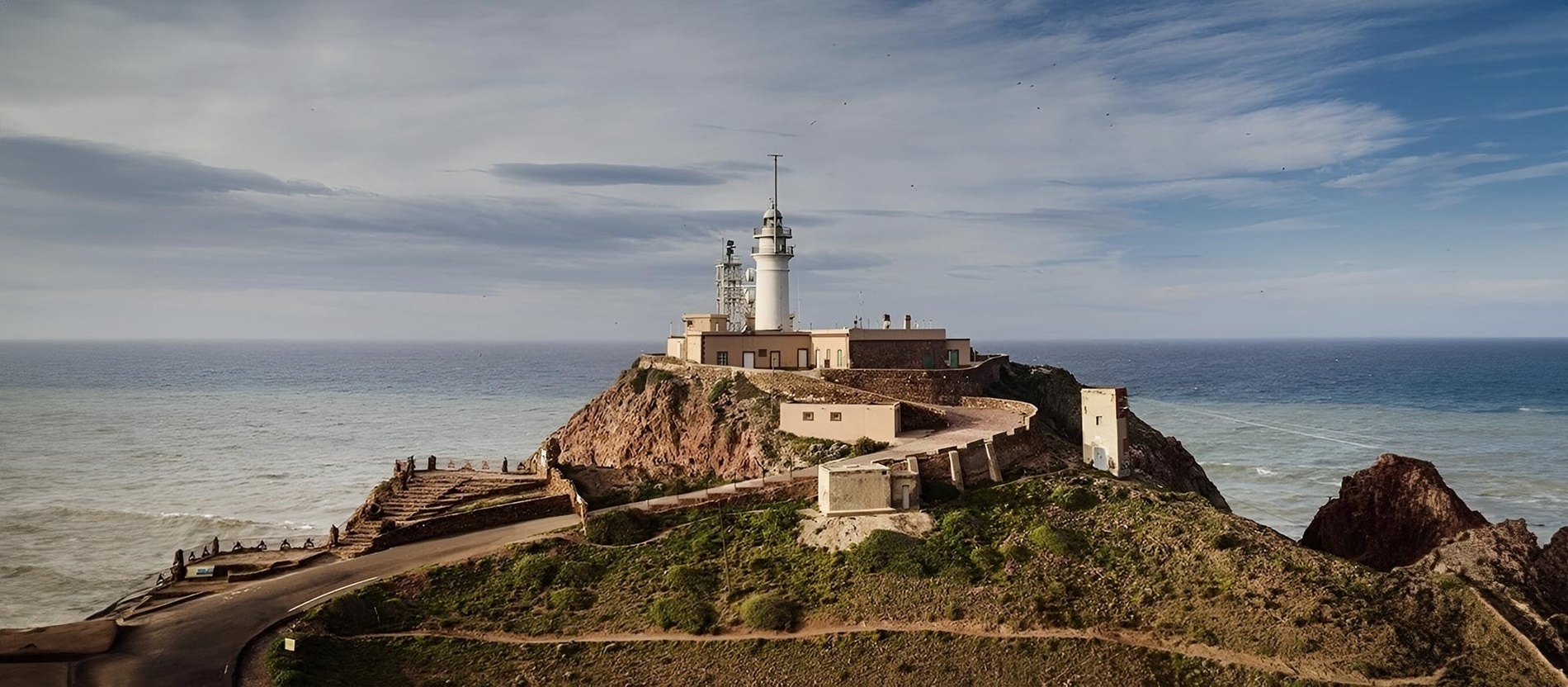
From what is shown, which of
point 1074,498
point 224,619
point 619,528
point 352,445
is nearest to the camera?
point 224,619

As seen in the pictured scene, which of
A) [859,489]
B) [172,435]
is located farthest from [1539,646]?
[172,435]

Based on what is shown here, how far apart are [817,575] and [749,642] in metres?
3.45

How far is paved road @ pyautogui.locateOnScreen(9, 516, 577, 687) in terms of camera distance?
22.1 metres

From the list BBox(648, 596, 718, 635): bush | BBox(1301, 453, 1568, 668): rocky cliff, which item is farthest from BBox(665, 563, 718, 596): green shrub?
BBox(1301, 453, 1568, 668): rocky cliff

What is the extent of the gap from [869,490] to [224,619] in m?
18.7

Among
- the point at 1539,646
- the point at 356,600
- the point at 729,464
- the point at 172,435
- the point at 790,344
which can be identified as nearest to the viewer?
the point at 1539,646

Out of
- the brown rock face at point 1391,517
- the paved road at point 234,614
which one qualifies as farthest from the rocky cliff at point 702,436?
the brown rock face at point 1391,517

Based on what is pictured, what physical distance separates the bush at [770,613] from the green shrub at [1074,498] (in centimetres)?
963

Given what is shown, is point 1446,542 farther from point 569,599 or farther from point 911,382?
point 569,599

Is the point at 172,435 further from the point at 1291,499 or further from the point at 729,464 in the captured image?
the point at 1291,499

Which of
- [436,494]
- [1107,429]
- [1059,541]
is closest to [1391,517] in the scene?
[1107,429]

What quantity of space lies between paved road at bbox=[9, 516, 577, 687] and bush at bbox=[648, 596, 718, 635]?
783cm

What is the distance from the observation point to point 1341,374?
14675 centimetres

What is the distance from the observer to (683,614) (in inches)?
995
